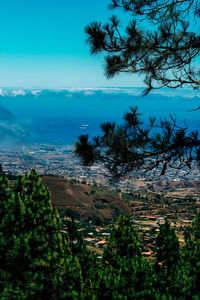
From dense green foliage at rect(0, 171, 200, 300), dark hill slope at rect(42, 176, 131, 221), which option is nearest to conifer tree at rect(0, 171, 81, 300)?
dense green foliage at rect(0, 171, 200, 300)

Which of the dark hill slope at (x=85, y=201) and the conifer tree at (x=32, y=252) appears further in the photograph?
the dark hill slope at (x=85, y=201)

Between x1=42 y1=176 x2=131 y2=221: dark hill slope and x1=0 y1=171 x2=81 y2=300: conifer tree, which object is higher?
x1=0 y1=171 x2=81 y2=300: conifer tree

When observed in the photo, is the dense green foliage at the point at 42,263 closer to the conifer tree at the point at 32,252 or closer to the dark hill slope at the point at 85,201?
the conifer tree at the point at 32,252

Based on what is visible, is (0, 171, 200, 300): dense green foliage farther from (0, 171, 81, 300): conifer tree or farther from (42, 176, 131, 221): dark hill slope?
(42, 176, 131, 221): dark hill slope

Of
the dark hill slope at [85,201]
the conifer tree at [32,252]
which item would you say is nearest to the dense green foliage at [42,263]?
the conifer tree at [32,252]

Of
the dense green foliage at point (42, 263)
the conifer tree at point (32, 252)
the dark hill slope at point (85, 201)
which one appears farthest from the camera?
the dark hill slope at point (85, 201)

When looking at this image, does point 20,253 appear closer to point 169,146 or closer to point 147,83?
point 169,146

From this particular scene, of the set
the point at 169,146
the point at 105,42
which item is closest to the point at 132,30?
the point at 105,42

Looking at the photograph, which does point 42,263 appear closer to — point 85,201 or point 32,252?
point 32,252

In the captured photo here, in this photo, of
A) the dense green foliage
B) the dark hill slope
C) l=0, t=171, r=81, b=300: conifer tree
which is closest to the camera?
the dense green foliage

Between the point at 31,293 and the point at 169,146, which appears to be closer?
the point at 31,293

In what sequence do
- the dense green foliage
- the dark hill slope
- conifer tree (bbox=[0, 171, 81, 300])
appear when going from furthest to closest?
the dark hill slope
conifer tree (bbox=[0, 171, 81, 300])
the dense green foliage
